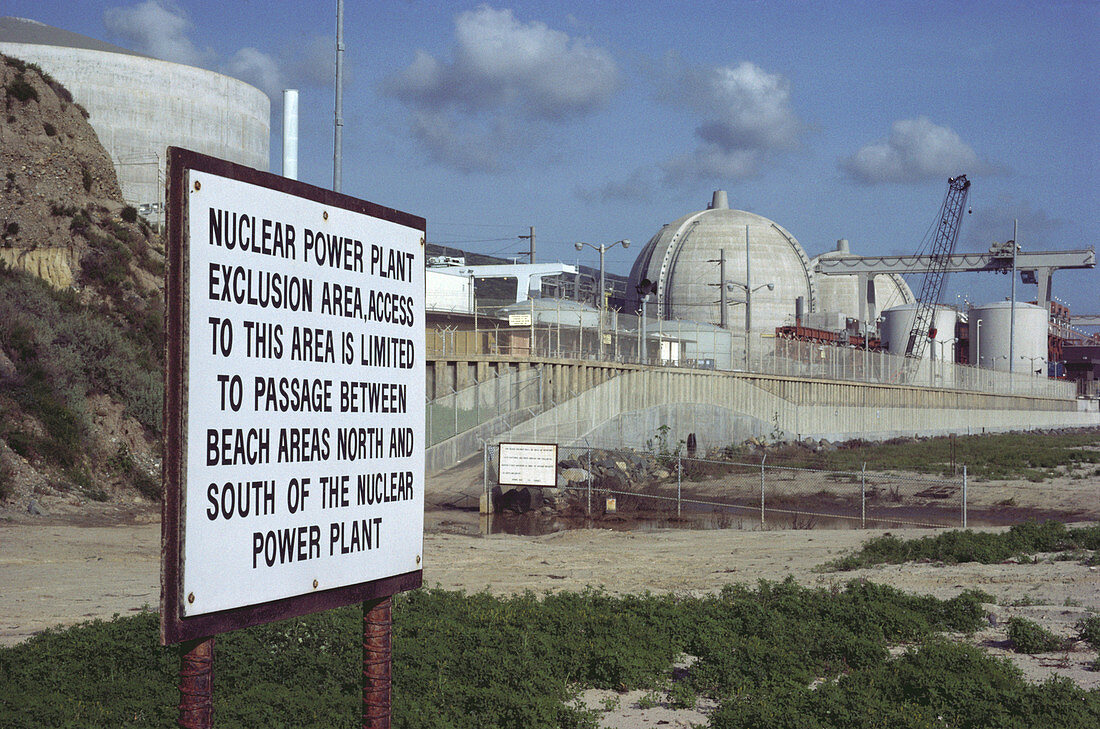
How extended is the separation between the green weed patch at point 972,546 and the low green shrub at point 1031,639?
22.2 feet

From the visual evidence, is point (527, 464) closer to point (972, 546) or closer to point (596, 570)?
point (596, 570)

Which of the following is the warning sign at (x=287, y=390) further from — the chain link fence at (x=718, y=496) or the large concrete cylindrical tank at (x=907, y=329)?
the large concrete cylindrical tank at (x=907, y=329)

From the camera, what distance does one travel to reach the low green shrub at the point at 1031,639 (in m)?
10.9

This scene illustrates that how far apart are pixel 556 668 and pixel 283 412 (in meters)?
7.06

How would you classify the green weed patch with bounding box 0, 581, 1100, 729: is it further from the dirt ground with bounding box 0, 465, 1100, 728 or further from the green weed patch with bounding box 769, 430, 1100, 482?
the green weed patch with bounding box 769, 430, 1100, 482

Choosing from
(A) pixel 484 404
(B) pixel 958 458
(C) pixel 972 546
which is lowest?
(B) pixel 958 458

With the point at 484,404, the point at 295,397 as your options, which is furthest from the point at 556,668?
the point at 484,404

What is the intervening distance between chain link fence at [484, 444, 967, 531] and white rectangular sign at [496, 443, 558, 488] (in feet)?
4.57

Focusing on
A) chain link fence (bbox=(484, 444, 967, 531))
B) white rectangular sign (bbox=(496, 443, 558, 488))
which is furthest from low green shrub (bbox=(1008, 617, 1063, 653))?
white rectangular sign (bbox=(496, 443, 558, 488))

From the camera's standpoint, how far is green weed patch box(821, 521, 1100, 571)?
18359 mm

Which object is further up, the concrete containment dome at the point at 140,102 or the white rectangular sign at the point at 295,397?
the concrete containment dome at the point at 140,102

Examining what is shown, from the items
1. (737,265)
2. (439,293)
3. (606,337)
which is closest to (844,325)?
(737,265)

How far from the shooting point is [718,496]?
34031 mm

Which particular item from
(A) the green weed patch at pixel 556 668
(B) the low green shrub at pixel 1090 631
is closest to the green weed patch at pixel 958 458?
(B) the low green shrub at pixel 1090 631
